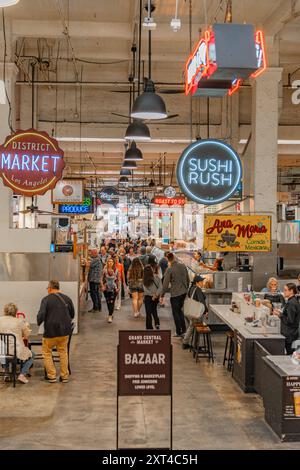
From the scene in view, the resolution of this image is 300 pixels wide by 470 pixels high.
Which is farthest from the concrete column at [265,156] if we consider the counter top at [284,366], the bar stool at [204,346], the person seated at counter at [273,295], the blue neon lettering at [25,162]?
the counter top at [284,366]

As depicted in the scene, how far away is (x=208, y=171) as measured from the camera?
35.3 feet

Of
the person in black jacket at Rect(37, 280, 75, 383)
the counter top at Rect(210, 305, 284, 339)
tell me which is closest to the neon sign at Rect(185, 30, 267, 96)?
the counter top at Rect(210, 305, 284, 339)

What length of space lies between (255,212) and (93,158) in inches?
692

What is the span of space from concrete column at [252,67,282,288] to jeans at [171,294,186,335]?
1.79m

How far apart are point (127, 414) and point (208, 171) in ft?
15.1

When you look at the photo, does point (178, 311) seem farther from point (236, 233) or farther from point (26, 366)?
point (26, 366)

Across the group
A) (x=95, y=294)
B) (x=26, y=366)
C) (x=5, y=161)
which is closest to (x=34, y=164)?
(x=5, y=161)

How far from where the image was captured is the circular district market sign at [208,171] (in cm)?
1065

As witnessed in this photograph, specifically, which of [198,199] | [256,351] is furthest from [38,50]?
[256,351]

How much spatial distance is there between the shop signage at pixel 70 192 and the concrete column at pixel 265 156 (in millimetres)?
6708

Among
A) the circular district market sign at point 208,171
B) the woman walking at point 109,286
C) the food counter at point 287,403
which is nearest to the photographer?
the food counter at point 287,403

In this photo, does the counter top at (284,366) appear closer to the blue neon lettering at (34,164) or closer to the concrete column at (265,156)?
the blue neon lettering at (34,164)

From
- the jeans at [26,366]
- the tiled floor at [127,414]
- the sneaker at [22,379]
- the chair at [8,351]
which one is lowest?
the tiled floor at [127,414]

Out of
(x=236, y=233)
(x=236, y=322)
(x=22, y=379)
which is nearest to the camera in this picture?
(x=22, y=379)
